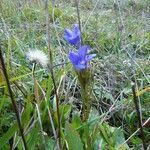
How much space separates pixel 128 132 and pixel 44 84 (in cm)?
26

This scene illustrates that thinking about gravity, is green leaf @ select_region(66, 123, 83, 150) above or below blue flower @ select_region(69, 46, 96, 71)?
below

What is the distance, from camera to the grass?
0.81 metres

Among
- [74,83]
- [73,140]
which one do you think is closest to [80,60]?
[73,140]

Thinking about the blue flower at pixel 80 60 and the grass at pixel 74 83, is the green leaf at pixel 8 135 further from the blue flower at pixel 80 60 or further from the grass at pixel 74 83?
the blue flower at pixel 80 60

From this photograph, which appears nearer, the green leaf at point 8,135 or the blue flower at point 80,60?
the blue flower at point 80,60

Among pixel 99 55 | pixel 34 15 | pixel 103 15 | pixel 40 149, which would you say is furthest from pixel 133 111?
pixel 103 15

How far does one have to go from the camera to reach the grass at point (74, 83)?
2.65 feet

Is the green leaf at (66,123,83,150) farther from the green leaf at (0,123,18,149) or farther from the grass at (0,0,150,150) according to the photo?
the green leaf at (0,123,18,149)

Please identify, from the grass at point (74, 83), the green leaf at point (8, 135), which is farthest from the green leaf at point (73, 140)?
the green leaf at point (8, 135)

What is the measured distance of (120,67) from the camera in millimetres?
1472

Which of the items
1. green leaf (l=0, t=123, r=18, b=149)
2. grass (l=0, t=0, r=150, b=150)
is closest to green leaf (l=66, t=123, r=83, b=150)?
grass (l=0, t=0, r=150, b=150)

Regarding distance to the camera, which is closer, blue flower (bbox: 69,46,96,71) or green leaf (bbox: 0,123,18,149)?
blue flower (bbox: 69,46,96,71)

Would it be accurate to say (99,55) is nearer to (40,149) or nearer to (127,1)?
(40,149)

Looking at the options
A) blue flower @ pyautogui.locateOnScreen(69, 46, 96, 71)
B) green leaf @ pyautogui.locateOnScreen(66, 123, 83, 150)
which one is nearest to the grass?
green leaf @ pyautogui.locateOnScreen(66, 123, 83, 150)
